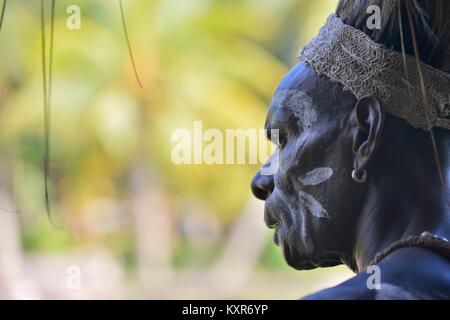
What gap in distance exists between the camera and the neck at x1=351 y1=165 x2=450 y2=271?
1308 millimetres

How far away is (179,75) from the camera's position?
10555mm

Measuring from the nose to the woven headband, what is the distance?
18cm

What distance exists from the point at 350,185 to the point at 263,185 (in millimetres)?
170

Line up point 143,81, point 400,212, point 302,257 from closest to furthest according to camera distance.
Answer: point 400,212
point 302,257
point 143,81

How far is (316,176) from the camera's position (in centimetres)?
139

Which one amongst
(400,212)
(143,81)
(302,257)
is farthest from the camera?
(143,81)

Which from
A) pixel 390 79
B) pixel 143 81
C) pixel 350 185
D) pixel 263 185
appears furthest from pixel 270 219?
pixel 143 81

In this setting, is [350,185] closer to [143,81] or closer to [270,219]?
[270,219]

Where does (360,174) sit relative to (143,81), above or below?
above

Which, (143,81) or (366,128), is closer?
(366,128)

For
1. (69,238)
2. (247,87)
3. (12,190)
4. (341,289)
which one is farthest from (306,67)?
(69,238)

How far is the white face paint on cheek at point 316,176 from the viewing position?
1380mm

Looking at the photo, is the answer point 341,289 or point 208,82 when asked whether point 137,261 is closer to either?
point 208,82

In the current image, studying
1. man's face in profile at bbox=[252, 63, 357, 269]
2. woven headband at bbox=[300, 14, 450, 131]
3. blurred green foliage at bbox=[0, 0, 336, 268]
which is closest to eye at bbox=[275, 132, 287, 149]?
man's face in profile at bbox=[252, 63, 357, 269]
